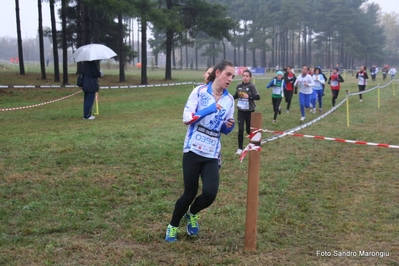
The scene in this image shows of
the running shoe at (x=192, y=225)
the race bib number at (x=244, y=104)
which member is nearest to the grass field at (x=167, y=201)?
the running shoe at (x=192, y=225)

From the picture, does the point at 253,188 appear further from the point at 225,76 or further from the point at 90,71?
the point at 90,71

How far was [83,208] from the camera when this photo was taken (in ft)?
20.4

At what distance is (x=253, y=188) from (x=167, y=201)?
7.14ft

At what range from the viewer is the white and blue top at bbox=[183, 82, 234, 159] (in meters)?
4.71

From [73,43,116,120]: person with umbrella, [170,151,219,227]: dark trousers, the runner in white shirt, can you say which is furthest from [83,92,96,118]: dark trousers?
[170,151,219,227]: dark trousers

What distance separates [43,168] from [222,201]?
3.68m

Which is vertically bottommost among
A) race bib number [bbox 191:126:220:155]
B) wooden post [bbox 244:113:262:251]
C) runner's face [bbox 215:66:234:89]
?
wooden post [bbox 244:113:262:251]

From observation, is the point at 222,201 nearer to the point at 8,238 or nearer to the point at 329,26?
the point at 8,238

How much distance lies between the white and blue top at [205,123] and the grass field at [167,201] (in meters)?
1.11

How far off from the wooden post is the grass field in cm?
16

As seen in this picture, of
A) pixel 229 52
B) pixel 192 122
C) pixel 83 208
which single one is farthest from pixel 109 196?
pixel 229 52

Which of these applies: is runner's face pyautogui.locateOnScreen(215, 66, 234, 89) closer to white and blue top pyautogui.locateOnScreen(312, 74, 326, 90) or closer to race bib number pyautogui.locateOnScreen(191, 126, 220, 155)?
race bib number pyautogui.locateOnScreen(191, 126, 220, 155)

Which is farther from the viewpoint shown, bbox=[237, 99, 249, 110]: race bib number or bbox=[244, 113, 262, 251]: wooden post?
bbox=[237, 99, 249, 110]: race bib number

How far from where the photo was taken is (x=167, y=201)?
662 cm
